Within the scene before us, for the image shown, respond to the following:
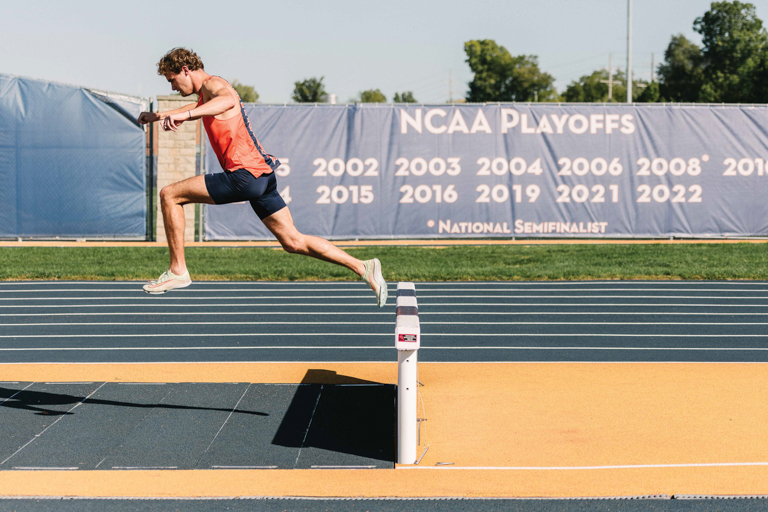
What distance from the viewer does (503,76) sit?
72500 mm

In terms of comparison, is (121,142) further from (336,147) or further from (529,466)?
(529,466)

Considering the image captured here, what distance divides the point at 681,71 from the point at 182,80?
66.5 metres

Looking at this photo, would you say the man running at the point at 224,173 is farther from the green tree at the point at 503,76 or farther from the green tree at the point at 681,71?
the green tree at the point at 503,76

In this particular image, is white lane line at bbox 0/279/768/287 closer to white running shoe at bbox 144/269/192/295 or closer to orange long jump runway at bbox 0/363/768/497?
orange long jump runway at bbox 0/363/768/497

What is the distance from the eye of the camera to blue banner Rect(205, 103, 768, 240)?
1755 centimetres

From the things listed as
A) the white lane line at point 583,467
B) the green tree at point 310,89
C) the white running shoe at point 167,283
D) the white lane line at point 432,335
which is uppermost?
the green tree at point 310,89

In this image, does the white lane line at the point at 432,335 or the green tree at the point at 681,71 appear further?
the green tree at the point at 681,71

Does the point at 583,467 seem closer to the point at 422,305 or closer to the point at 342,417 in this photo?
the point at 342,417

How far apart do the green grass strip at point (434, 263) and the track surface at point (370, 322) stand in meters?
0.65

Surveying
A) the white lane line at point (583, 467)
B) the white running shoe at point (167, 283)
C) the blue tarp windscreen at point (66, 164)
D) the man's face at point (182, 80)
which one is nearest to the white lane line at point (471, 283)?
the blue tarp windscreen at point (66, 164)

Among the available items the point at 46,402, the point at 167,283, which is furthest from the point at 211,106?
the point at 46,402

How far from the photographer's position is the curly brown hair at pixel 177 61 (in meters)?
5.11

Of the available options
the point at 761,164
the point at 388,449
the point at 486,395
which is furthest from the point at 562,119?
the point at 388,449

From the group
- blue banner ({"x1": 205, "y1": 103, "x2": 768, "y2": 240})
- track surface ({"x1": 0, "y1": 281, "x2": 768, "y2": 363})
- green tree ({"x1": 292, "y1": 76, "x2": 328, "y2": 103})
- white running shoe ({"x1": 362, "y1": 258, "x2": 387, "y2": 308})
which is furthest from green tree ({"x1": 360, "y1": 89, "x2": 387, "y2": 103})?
white running shoe ({"x1": 362, "y1": 258, "x2": 387, "y2": 308})
